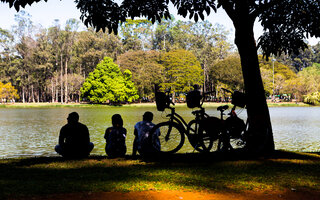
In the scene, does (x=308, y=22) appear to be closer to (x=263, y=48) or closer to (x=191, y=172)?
(x=263, y=48)

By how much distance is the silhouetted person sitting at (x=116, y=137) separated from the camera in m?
7.19

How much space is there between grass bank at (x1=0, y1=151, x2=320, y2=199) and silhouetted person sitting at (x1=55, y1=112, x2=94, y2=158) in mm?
288

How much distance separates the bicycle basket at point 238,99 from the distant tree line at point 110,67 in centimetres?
5246

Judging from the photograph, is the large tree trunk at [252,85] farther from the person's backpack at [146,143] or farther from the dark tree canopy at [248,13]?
the person's backpack at [146,143]

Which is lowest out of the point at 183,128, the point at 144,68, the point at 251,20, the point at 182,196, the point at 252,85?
the point at 182,196

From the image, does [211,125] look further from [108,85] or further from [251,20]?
[108,85]

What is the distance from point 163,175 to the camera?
555 cm

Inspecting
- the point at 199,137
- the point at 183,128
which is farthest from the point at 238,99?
the point at 183,128

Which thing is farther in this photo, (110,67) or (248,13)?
(110,67)

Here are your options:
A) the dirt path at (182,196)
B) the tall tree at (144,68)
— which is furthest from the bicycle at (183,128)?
the tall tree at (144,68)

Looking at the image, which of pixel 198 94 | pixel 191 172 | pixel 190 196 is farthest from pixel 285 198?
pixel 198 94

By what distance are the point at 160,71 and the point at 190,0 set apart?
182ft

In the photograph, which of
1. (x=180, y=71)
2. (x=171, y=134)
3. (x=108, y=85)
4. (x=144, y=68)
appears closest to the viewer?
(x=171, y=134)

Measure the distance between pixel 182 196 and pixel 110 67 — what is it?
57784 mm
